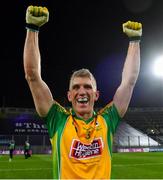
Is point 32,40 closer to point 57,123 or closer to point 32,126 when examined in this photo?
point 57,123

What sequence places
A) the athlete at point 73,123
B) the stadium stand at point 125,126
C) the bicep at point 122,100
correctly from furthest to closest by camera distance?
the stadium stand at point 125,126
the bicep at point 122,100
the athlete at point 73,123

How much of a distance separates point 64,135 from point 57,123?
15 centimetres

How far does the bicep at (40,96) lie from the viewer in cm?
298

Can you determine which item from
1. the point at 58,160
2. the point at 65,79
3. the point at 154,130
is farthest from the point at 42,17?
the point at 65,79

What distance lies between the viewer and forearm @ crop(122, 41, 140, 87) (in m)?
3.41

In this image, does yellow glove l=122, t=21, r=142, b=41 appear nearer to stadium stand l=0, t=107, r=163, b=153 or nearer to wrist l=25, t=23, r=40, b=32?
wrist l=25, t=23, r=40, b=32

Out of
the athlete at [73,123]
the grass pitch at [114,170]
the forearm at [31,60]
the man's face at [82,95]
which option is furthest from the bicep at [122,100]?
the grass pitch at [114,170]

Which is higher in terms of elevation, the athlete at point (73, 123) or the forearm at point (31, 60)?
the forearm at point (31, 60)

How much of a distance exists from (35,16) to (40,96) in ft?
2.38

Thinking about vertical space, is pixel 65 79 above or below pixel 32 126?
above

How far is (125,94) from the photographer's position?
10.9 ft

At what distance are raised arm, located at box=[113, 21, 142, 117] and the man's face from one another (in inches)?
13.0

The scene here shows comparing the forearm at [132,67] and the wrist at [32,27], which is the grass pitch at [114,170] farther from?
the wrist at [32,27]

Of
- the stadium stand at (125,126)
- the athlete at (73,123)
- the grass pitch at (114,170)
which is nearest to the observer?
the athlete at (73,123)
